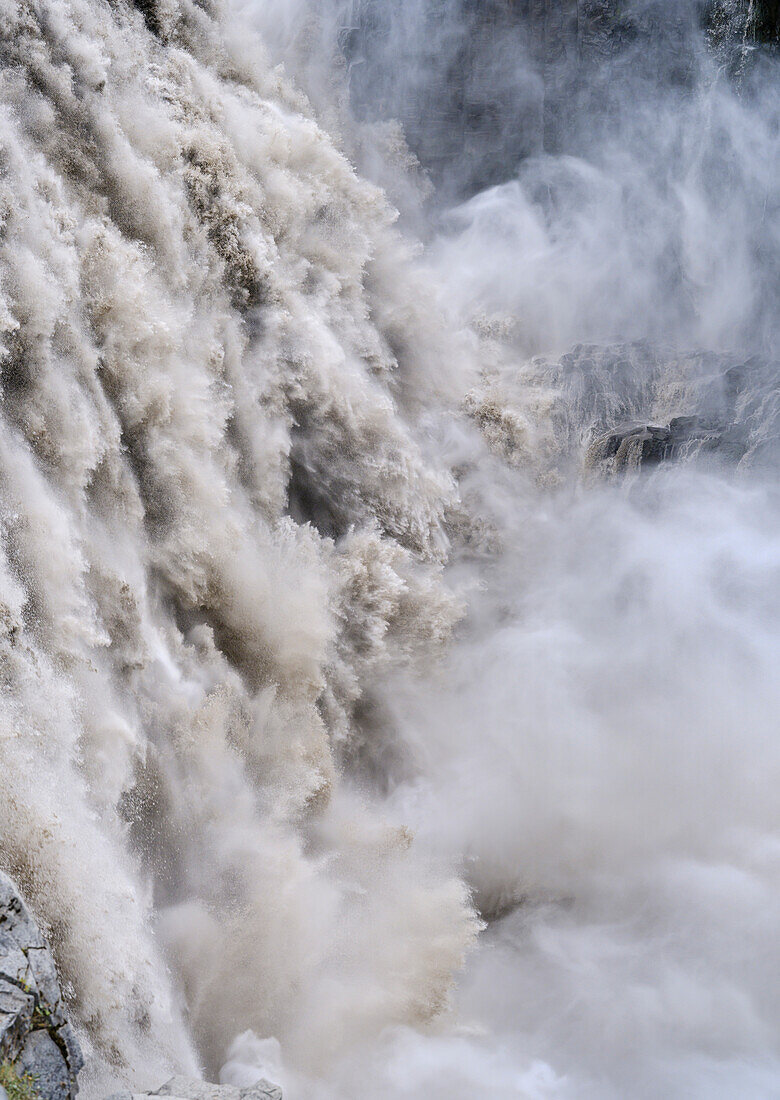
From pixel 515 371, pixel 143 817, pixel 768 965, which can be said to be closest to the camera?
pixel 143 817

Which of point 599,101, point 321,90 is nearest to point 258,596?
point 321,90

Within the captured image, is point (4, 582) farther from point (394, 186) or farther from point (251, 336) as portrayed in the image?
point (394, 186)

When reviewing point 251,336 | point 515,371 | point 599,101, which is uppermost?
point 599,101

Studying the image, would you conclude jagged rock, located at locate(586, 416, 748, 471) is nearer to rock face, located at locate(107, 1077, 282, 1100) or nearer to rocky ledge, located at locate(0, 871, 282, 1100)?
rock face, located at locate(107, 1077, 282, 1100)

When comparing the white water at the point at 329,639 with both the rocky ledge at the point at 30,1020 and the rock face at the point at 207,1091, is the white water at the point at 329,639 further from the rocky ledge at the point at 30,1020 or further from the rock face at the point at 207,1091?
the rocky ledge at the point at 30,1020

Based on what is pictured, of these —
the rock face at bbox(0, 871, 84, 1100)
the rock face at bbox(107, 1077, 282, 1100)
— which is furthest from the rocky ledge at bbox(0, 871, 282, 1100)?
the rock face at bbox(107, 1077, 282, 1100)

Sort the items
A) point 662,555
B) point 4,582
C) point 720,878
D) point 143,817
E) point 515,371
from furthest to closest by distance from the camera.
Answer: point 515,371
point 662,555
point 720,878
point 143,817
point 4,582
